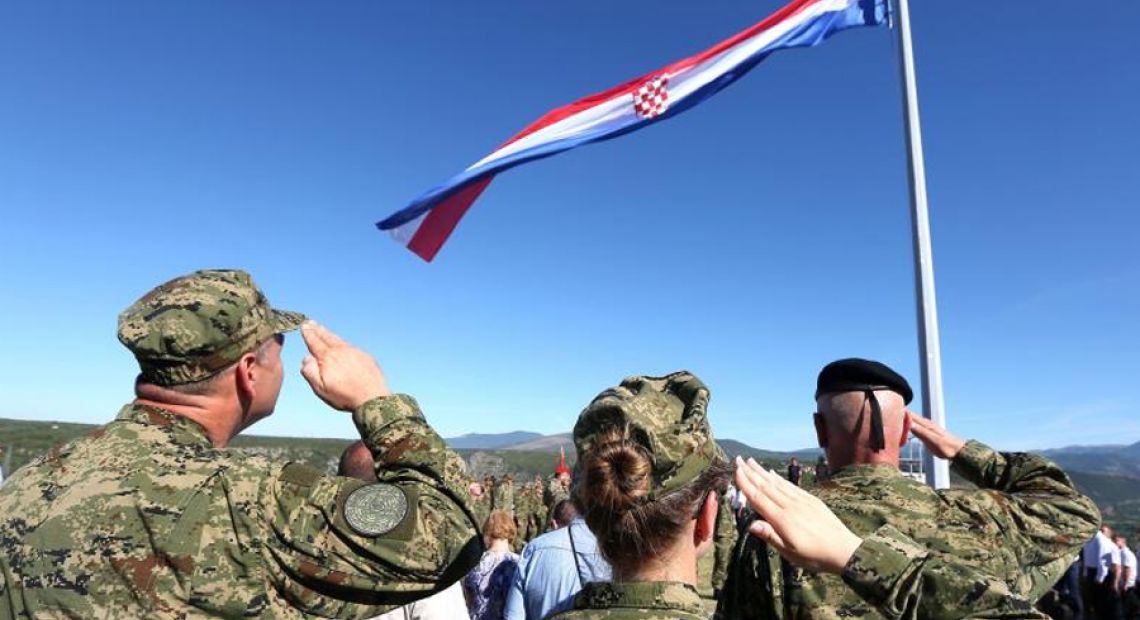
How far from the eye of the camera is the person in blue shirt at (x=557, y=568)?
3996mm

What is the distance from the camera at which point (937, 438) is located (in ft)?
10.1

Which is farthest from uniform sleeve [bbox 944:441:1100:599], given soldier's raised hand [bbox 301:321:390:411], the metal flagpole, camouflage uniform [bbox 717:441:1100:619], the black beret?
the metal flagpole

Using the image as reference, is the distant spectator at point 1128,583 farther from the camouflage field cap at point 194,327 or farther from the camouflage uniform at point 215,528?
the camouflage field cap at point 194,327

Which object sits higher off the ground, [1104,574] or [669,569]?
[669,569]

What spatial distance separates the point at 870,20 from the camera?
26.8 feet

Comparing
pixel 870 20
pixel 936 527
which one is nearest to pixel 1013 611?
pixel 936 527

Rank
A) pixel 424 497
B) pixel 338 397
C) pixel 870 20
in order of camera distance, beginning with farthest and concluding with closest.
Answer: pixel 870 20, pixel 338 397, pixel 424 497

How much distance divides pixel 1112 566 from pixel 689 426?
14.6 meters

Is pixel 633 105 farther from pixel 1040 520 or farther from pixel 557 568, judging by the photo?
pixel 1040 520

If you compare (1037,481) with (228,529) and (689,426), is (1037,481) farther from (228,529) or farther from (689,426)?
(228,529)

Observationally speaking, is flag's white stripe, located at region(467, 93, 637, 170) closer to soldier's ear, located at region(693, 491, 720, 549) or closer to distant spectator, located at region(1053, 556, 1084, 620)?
soldier's ear, located at region(693, 491, 720, 549)

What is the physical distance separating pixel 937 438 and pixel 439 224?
6.98 m

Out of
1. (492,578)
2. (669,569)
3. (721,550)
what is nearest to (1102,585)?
(721,550)

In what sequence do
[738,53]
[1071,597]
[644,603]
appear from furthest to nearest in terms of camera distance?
[1071,597] → [738,53] → [644,603]
